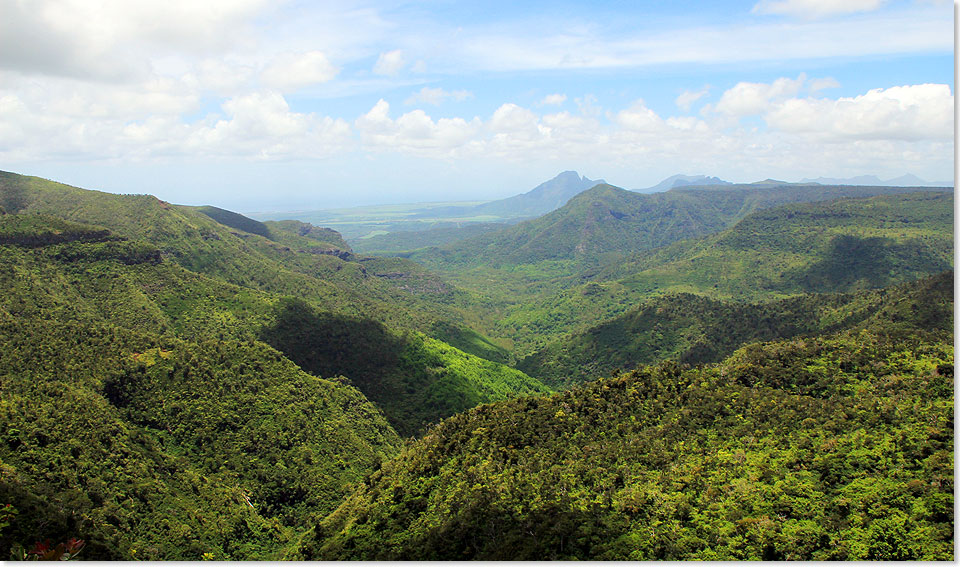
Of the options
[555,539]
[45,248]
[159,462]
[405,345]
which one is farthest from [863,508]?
[45,248]

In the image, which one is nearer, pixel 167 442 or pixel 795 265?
pixel 167 442

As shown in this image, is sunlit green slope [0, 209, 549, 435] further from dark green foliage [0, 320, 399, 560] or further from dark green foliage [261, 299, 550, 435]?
dark green foliage [0, 320, 399, 560]

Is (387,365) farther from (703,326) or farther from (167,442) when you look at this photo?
(703,326)

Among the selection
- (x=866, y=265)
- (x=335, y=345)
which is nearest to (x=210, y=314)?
(x=335, y=345)

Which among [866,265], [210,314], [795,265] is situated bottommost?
[795,265]

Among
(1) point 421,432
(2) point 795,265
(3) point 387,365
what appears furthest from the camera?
(2) point 795,265

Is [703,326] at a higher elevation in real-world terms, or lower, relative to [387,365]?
lower

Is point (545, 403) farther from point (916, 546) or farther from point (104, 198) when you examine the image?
point (104, 198)

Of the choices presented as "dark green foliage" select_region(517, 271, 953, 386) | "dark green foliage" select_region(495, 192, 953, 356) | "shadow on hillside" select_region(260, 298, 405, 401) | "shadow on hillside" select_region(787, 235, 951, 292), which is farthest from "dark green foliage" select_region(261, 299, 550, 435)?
"shadow on hillside" select_region(787, 235, 951, 292)
